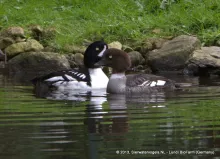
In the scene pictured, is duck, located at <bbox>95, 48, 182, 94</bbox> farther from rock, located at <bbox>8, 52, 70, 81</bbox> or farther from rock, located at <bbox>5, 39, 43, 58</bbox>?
rock, located at <bbox>5, 39, 43, 58</bbox>

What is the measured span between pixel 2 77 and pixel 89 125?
7023 millimetres

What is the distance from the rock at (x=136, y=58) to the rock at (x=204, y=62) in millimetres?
1224

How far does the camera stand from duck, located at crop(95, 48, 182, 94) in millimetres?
12070

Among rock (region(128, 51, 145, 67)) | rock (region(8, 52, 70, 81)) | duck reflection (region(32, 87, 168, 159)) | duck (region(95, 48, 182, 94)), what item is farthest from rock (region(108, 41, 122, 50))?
duck reflection (region(32, 87, 168, 159))

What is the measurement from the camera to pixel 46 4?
63.5 feet

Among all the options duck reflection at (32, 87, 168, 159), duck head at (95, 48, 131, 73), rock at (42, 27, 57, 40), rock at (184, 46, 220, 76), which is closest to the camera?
duck reflection at (32, 87, 168, 159)

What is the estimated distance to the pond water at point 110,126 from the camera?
6793 mm

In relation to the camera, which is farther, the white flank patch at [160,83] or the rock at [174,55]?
the rock at [174,55]

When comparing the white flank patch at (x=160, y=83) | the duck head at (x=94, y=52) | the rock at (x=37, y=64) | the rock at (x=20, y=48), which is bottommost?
the rock at (x=37, y=64)

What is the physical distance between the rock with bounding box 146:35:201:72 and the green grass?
0.65 m

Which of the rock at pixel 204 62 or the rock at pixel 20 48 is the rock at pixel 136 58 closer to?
the rock at pixel 204 62

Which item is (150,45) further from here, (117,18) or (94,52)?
(94,52)

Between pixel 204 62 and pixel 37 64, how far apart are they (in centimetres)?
363

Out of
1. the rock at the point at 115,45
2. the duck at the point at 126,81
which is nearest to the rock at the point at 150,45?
the rock at the point at 115,45
